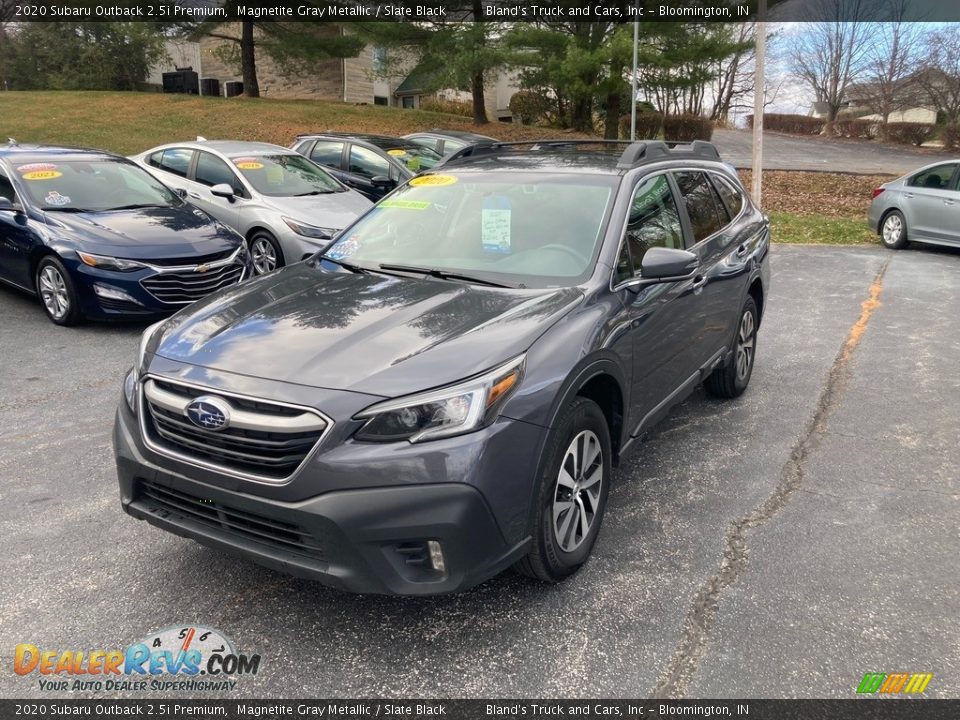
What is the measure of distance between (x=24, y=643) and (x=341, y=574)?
1.26 meters

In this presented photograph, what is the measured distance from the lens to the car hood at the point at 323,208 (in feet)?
30.2

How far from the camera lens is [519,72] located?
84.8 feet

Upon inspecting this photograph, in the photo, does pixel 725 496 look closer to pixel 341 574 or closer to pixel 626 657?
pixel 626 657

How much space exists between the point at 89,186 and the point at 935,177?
40.2 ft

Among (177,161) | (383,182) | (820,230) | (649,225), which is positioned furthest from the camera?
(820,230)

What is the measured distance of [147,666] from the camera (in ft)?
9.42

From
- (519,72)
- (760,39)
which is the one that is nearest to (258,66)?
(519,72)

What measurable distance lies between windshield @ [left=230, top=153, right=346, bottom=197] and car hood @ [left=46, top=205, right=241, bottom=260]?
178 cm

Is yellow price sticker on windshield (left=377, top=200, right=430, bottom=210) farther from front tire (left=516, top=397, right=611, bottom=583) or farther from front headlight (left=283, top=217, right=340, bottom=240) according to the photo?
front headlight (left=283, top=217, right=340, bottom=240)

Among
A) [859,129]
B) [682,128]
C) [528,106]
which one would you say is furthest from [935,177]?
[859,129]

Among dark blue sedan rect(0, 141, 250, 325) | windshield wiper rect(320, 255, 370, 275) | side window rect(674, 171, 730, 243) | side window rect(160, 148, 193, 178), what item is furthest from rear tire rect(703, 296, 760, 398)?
side window rect(160, 148, 193, 178)

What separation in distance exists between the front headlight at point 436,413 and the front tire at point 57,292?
219 inches

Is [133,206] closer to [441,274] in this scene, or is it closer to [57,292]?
[57,292]

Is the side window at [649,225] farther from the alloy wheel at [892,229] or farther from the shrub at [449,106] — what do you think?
the shrub at [449,106]
